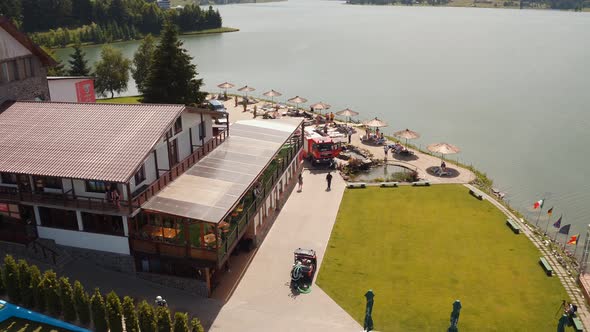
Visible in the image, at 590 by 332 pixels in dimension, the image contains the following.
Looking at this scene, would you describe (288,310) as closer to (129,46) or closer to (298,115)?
(298,115)

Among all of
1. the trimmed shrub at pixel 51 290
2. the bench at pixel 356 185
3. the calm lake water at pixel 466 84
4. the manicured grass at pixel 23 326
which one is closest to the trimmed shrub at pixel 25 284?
the manicured grass at pixel 23 326

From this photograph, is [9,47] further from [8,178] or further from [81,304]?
[81,304]

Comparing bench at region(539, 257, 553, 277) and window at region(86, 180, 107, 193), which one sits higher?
window at region(86, 180, 107, 193)

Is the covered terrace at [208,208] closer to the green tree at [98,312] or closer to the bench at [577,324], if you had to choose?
the green tree at [98,312]

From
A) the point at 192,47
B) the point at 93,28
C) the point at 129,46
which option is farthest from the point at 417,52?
the point at 93,28

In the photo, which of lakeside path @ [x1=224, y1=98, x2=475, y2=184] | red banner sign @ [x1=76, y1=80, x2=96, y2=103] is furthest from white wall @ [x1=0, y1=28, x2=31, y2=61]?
lakeside path @ [x1=224, y1=98, x2=475, y2=184]

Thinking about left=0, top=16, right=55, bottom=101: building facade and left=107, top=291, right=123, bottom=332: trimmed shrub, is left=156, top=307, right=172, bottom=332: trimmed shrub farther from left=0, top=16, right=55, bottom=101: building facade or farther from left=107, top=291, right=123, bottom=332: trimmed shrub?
left=0, top=16, right=55, bottom=101: building facade

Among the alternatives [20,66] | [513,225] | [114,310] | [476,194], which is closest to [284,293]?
[114,310]

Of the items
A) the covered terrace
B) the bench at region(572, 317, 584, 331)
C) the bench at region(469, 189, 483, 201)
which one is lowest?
the bench at region(572, 317, 584, 331)
